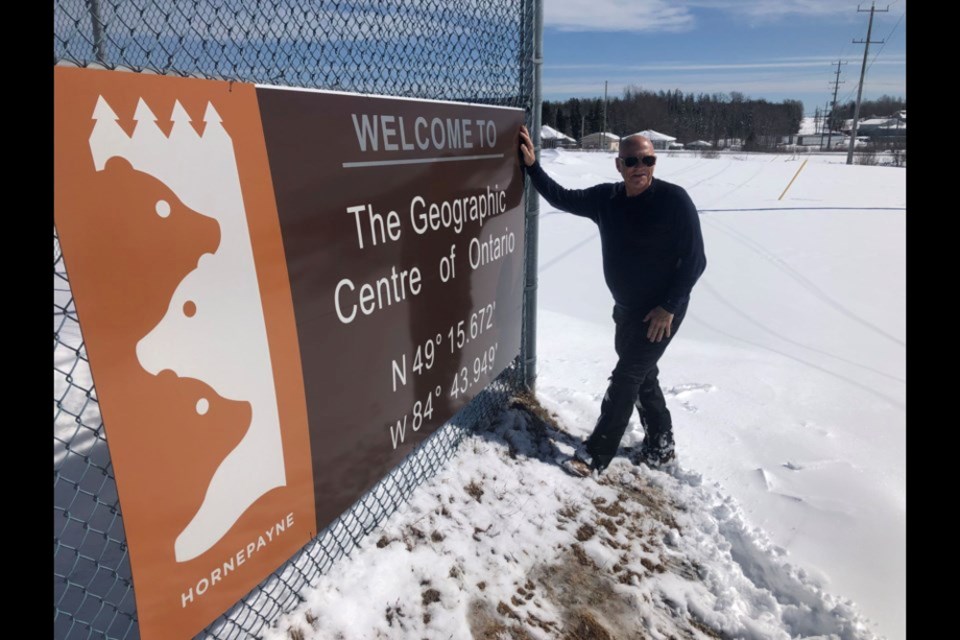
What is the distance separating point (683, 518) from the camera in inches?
130

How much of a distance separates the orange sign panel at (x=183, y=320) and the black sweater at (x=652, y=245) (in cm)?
208

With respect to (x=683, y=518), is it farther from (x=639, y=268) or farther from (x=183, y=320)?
(x=183, y=320)

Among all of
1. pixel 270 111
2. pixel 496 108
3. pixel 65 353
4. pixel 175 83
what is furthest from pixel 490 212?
pixel 65 353

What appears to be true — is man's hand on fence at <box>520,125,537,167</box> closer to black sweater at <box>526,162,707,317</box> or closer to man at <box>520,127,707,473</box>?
man at <box>520,127,707,473</box>

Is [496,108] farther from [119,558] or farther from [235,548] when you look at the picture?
[119,558]

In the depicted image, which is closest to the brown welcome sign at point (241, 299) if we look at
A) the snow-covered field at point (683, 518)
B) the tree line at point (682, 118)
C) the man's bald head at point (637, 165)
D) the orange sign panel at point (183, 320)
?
the orange sign panel at point (183, 320)

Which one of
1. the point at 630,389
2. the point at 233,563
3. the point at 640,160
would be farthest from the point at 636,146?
the point at 233,563

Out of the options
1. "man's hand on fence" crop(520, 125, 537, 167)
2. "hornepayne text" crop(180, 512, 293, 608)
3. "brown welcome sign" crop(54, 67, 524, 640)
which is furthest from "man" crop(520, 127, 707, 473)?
"hornepayne text" crop(180, 512, 293, 608)

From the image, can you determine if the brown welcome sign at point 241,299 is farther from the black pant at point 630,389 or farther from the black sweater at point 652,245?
the black pant at point 630,389

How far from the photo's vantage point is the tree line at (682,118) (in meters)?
78.1

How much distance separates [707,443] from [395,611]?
98.5 inches

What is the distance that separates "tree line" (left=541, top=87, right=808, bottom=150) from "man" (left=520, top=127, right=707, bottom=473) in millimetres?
74136

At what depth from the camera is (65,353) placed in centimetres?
380

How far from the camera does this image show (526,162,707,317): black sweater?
3.20 meters
